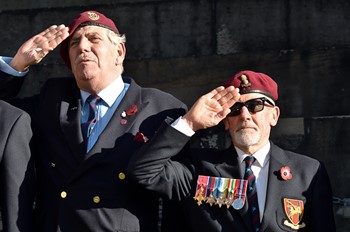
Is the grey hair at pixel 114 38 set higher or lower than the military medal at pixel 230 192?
higher

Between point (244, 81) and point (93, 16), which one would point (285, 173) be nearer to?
point (244, 81)

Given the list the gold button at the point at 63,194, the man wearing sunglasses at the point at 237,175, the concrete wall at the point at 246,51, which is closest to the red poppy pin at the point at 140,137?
the man wearing sunglasses at the point at 237,175

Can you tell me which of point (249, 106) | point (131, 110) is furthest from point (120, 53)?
point (249, 106)

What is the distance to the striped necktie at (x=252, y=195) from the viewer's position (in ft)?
18.0

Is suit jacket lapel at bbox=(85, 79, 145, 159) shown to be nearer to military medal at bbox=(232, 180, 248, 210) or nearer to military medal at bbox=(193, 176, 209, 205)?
military medal at bbox=(193, 176, 209, 205)

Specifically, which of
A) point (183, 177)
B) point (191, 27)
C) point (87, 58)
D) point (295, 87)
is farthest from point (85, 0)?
point (183, 177)

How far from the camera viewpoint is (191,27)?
798 centimetres

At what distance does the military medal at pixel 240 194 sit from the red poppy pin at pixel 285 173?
0.74ft

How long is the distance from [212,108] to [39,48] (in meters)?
1.22

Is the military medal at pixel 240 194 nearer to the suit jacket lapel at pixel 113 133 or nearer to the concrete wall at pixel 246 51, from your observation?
the suit jacket lapel at pixel 113 133

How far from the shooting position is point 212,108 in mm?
5477

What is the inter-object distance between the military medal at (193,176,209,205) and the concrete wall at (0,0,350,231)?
185 centimetres

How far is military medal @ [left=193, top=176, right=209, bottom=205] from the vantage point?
557cm

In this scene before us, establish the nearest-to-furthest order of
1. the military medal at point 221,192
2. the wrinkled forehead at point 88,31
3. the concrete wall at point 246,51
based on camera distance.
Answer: the military medal at point 221,192 < the wrinkled forehead at point 88,31 < the concrete wall at point 246,51
